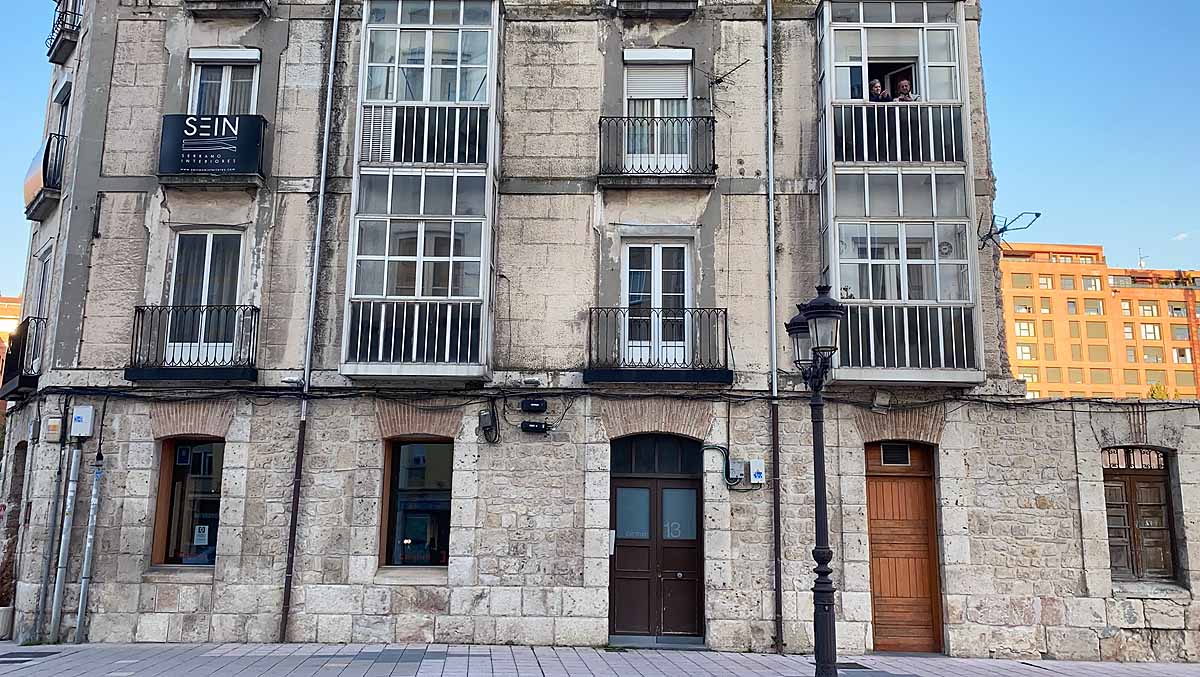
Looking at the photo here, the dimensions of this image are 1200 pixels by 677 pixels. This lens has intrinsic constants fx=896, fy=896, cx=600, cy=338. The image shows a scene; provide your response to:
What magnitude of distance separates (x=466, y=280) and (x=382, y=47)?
349cm

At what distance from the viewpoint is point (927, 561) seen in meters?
11.3

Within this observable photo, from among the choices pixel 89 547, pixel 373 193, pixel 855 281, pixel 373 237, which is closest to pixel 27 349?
pixel 89 547

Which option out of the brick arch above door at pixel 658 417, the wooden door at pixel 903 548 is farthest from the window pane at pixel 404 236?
the wooden door at pixel 903 548

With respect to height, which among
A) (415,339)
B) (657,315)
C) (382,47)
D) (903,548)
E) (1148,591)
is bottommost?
(1148,591)

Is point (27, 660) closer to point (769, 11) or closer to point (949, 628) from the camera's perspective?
point (949, 628)

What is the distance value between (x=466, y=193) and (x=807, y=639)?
7.03 metres

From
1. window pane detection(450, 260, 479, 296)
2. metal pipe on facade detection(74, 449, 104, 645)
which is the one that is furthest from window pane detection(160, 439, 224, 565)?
window pane detection(450, 260, 479, 296)

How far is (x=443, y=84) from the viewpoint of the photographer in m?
12.1

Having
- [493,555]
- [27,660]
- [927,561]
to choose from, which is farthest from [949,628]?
[27,660]

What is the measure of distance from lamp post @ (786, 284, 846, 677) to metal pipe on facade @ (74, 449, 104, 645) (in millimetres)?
8798

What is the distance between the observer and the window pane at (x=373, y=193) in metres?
11.7

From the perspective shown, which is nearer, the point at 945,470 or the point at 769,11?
the point at 945,470

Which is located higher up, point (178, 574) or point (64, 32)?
point (64, 32)

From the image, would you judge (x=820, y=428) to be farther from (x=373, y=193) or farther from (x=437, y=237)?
(x=373, y=193)
